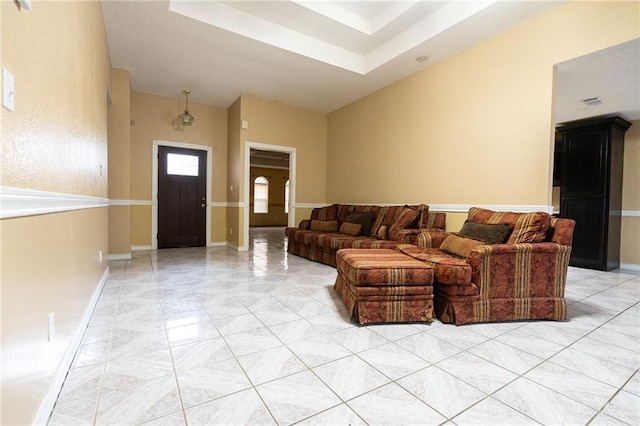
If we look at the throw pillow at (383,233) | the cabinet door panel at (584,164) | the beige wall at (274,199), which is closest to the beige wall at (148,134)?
the throw pillow at (383,233)

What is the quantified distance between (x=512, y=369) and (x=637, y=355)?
908 mm

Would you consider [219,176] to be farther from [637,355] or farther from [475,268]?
[637,355]

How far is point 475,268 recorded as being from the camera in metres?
2.21

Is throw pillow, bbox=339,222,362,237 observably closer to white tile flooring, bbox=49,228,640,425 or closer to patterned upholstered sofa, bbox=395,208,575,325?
white tile flooring, bbox=49,228,640,425

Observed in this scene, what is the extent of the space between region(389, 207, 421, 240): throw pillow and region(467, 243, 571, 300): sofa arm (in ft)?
4.91

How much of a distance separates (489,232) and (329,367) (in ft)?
6.17

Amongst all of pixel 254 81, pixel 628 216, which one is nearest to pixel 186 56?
pixel 254 81

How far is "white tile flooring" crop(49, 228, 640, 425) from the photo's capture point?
1247 millimetres

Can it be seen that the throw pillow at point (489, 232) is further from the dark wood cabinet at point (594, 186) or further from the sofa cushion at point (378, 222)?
the dark wood cabinet at point (594, 186)

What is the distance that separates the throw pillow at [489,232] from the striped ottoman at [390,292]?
2.52 ft

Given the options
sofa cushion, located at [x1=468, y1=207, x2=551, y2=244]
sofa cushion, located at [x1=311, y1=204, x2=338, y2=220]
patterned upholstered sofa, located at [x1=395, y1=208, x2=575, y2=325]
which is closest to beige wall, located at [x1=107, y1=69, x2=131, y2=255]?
sofa cushion, located at [x1=311, y1=204, x2=338, y2=220]

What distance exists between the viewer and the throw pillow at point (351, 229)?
436 cm

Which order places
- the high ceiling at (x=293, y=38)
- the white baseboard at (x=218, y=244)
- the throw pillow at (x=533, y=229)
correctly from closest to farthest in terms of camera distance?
the throw pillow at (x=533, y=229), the high ceiling at (x=293, y=38), the white baseboard at (x=218, y=244)

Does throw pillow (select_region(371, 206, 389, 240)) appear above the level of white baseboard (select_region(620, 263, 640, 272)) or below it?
above
